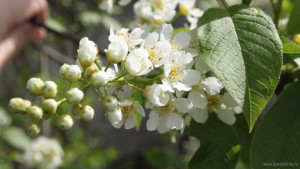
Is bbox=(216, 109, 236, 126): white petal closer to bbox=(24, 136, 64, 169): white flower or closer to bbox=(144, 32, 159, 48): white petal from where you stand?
bbox=(144, 32, 159, 48): white petal

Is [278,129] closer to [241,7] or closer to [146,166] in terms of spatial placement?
[241,7]

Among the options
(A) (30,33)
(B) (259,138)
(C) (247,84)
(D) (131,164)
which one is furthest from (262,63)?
(D) (131,164)

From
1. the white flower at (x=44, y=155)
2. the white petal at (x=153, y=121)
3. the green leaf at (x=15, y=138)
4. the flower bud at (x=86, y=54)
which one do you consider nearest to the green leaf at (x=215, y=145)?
the white petal at (x=153, y=121)

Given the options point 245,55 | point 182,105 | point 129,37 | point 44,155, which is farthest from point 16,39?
point 245,55

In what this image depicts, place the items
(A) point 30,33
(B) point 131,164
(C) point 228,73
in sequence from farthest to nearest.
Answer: (B) point 131,164
(A) point 30,33
(C) point 228,73

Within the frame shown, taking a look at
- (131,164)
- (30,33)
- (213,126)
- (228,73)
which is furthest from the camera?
(131,164)

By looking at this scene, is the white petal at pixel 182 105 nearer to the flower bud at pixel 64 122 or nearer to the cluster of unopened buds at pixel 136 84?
the cluster of unopened buds at pixel 136 84
